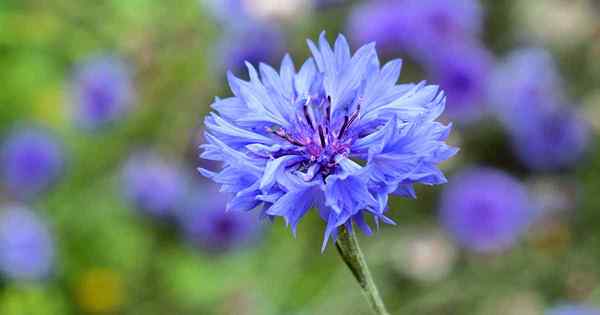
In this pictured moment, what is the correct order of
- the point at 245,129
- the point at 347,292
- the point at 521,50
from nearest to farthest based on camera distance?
the point at 245,129
the point at 347,292
the point at 521,50

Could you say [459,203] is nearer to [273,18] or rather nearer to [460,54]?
[460,54]

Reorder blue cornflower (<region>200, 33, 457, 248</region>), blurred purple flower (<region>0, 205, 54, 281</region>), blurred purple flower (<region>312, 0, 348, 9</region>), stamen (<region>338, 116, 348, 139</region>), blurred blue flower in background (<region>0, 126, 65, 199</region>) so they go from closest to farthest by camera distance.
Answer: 1. blue cornflower (<region>200, 33, 457, 248</region>)
2. stamen (<region>338, 116, 348, 139</region>)
3. blurred purple flower (<region>0, 205, 54, 281</region>)
4. blurred blue flower in background (<region>0, 126, 65, 199</region>)
5. blurred purple flower (<region>312, 0, 348, 9</region>)

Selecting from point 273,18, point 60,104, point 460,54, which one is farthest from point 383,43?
point 60,104

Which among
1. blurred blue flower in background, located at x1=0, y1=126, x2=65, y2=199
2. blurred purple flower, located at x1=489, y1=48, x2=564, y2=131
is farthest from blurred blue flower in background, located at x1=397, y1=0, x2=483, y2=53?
blurred blue flower in background, located at x1=0, y1=126, x2=65, y2=199

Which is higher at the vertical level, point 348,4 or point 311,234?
point 348,4

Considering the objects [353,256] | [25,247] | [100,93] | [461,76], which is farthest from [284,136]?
[100,93]

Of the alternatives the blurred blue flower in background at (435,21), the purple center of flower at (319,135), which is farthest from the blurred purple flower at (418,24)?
the purple center of flower at (319,135)

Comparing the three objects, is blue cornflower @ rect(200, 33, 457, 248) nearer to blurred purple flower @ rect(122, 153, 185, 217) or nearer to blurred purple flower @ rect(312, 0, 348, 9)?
blurred purple flower @ rect(122, 153, 185, 217)
